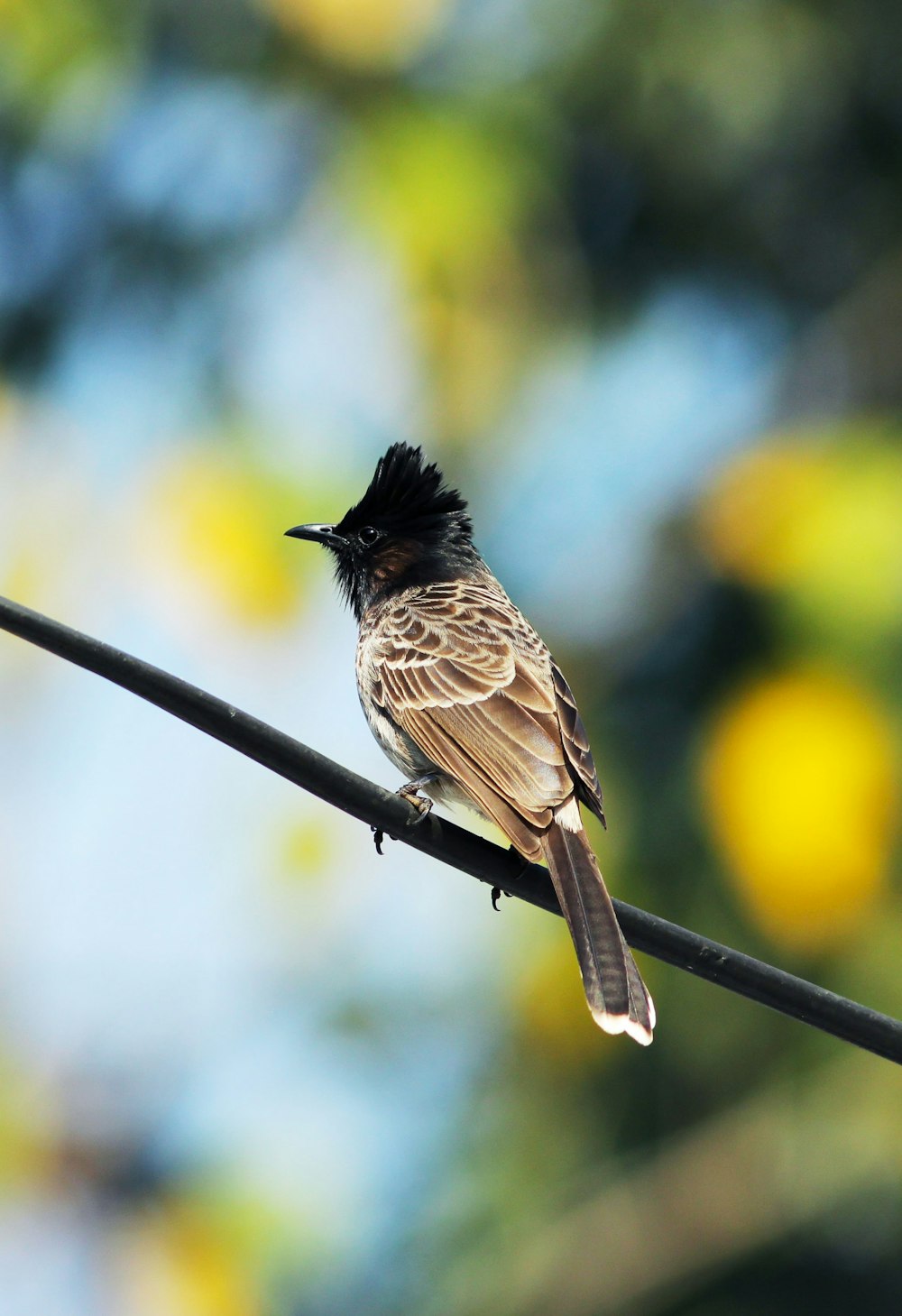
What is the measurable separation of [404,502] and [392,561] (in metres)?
0.29

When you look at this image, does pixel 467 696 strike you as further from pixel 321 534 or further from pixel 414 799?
pixel 321 534

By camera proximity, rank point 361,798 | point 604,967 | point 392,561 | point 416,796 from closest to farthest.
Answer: point 361,798 → point 604,967 → point 416,796 → point 392,561

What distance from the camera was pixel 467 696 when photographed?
4691 mm

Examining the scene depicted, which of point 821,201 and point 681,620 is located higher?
point 821,201

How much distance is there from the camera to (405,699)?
15.8 feet

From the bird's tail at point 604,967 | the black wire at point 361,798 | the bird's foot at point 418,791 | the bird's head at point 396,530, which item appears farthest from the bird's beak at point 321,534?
the black wire at point 361,798

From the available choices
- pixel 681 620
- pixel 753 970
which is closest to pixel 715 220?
pixel 681 620

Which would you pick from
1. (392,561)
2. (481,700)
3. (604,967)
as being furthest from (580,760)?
(392,561)

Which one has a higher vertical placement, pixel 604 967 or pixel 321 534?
pixel 321 534

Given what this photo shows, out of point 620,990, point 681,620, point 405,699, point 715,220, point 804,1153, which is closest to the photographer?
Result: point 620,990

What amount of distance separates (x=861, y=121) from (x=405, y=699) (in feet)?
25.5

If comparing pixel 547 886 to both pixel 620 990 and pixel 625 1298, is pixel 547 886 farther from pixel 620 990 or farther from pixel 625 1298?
pixel 625 1298

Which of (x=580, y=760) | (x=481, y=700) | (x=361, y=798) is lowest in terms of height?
(x=361, y=798)

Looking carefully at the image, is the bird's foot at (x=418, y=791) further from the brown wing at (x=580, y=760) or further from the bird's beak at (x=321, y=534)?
the bird's beak at (x=321, y=534)
